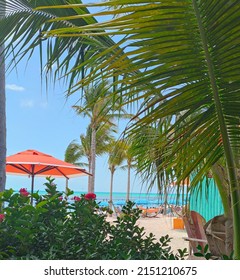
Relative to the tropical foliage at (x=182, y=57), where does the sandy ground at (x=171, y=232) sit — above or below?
below

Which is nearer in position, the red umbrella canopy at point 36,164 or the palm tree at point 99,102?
the palm tree at point 99,102

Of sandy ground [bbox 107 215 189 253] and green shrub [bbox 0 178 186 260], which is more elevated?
green shrub [bbox 0 178 186 260]

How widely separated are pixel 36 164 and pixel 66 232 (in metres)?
4.15

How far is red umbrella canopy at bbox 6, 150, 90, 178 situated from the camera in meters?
5.38

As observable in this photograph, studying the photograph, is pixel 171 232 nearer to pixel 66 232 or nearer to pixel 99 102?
pixel 66 232

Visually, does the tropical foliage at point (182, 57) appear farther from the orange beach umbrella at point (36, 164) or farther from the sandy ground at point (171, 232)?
the orange beach umbrella at point (36, 164)

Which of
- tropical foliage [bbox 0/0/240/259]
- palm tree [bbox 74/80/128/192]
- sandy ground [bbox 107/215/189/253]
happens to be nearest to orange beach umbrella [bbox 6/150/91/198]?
sandy ground [bbox 107/215/189/253]

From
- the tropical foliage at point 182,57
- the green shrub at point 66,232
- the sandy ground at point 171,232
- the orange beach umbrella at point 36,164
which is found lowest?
the sandy ground at point 171,232

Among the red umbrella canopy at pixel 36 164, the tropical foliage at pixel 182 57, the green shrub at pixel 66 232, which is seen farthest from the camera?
the red umbrella canopy at pixel 36 164

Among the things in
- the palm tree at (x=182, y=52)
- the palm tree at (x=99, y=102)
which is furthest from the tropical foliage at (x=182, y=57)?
the palm tree at (x=99, y=102)

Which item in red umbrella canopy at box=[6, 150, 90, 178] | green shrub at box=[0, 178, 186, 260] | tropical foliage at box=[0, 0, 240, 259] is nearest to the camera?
tropical foliage at box=[0, 0, 240, 259]

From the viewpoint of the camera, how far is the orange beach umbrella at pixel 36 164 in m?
5.38

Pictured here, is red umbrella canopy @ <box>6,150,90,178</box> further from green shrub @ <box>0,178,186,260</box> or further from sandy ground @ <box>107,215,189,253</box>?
green shrub @ <box>0,178,186,260</box>
